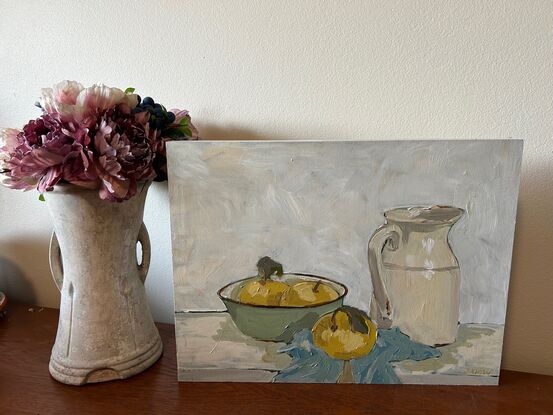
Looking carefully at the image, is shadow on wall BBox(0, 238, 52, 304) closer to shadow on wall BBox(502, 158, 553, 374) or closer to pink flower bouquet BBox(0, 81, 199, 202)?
pink flower bouquet BBox(0, 81, 199, 202)

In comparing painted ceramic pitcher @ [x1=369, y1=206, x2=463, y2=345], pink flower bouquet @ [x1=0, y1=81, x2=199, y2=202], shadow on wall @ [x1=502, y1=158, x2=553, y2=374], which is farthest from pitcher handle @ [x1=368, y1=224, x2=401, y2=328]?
pink flower bouquet @ [x1=0, y1=81, x2=199, y2=202]

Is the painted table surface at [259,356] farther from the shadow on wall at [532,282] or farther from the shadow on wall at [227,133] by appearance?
the shadow on wall at [227,133]

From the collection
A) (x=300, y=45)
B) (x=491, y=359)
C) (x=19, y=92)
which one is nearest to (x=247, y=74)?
(x=300, y=45)

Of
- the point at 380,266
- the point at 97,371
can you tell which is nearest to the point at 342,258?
the point at 380,266

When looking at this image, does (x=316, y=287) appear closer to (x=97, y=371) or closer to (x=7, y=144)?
(x=97, y=371)

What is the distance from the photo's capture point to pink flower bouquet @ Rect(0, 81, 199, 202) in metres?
0.63

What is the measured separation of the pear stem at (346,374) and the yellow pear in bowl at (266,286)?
14cm

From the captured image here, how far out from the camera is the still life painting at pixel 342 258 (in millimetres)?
672

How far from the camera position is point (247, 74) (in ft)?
2.60

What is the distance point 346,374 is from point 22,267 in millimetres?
699

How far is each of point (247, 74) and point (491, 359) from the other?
566mm

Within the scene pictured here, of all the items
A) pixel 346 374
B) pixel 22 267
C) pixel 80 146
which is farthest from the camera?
pixel 22 267

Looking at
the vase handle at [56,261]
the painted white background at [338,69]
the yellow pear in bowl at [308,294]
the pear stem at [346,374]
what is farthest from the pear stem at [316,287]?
the vase handle at [56,261]

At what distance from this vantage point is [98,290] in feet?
2.37
